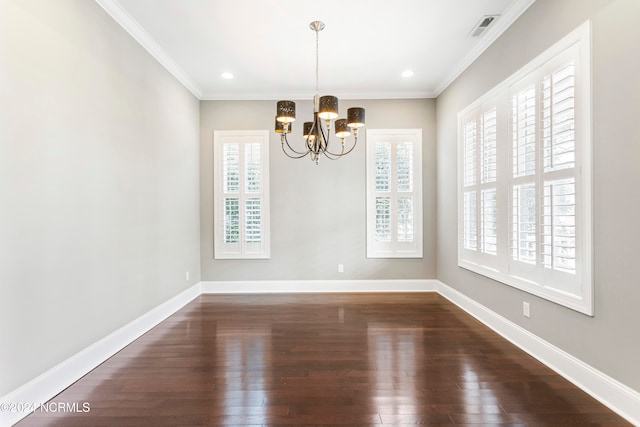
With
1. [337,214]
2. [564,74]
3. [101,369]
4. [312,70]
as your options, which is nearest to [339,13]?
[312,70]

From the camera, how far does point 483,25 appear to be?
313cm

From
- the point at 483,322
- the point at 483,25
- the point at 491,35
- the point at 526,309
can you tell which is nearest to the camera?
the point at 526,309

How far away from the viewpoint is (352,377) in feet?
7.80

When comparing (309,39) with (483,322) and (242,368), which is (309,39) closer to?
(242,368)

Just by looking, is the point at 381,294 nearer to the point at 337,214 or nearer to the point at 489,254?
the point at 337,214

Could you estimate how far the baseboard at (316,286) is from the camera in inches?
193

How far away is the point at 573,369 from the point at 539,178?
58.0 inches

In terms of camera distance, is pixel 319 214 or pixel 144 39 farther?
pixel 319 214

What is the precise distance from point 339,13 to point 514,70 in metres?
1.75

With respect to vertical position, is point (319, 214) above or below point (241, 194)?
below

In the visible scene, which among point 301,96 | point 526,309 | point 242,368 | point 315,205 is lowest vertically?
point 242,368

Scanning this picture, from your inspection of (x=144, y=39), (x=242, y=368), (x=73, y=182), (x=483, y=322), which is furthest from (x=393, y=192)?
(x=73, y=182)

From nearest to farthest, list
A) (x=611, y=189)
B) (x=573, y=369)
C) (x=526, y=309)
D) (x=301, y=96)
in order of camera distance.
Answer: (x=611, y=189) < (x=573, y=369) < (x=526, y=309) < (x=301, y=96)

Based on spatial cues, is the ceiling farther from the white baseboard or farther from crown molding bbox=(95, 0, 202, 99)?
the white baseboard
